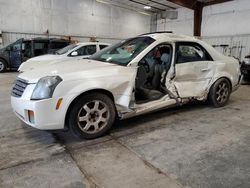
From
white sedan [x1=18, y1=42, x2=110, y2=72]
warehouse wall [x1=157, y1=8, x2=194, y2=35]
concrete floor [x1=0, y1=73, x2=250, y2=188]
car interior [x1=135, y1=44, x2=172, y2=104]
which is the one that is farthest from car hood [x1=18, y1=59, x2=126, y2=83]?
warehouse wall [x1=157, y1=8, x2=194, y2=35]

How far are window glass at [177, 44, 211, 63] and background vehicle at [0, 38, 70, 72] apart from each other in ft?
23.8

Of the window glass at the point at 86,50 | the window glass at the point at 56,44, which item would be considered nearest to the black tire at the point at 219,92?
the window glass at the point at 86,50

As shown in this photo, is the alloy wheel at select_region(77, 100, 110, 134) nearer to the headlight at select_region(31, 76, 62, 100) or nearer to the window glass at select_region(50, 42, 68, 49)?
the headlight at select_region(31, 76, 62, 100)

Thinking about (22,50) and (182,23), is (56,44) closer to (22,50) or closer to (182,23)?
(22,50)

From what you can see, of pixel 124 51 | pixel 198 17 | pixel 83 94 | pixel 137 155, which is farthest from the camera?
pixel 198 17

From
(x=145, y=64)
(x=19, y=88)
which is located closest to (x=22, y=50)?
(x=145, y=64)

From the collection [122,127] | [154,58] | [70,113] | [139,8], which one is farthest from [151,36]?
[139,8]

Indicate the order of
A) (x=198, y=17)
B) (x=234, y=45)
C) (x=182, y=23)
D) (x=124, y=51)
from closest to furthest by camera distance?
1. (x=124, y=51)
2. (x=234, y=45)
3. (x=198, y=17)
4. (x=182, y=23)

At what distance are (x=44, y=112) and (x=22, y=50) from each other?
8.62 m

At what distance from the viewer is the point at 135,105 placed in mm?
Result: 3072

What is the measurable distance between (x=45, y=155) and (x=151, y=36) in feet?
7.59

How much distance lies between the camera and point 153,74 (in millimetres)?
3664

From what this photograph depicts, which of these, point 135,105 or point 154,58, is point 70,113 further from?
point 154,58

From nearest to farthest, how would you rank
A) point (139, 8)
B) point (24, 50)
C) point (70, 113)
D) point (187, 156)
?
point (187, 156)
point (70, 113)
point (24, 50)
point (139, 8)
